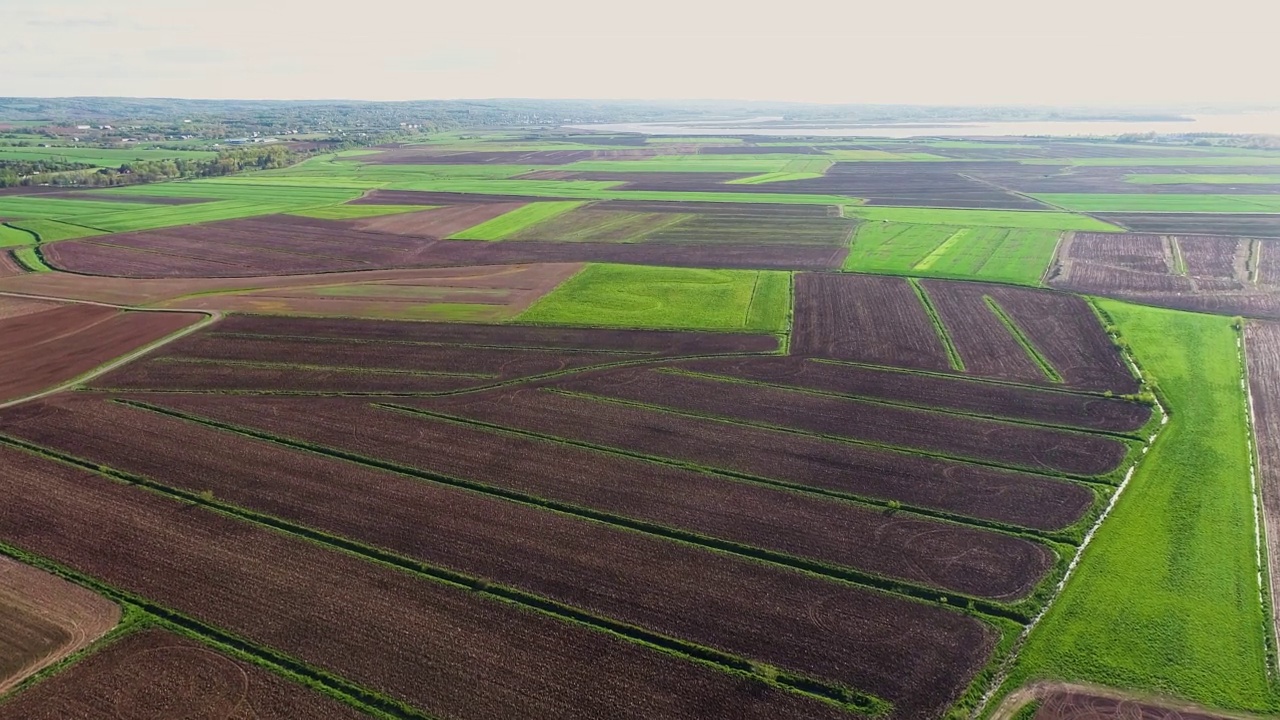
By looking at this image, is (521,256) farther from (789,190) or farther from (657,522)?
(789,190)

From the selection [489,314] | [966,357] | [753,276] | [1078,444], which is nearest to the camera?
[1078,444]

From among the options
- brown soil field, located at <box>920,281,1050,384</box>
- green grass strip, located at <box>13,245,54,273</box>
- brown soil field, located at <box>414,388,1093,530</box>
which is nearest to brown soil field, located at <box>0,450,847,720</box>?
brown soil field, located at <box>414,388,1093,530</box>

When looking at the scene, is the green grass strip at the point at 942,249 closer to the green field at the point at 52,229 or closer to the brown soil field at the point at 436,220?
the brown soil field at the point at 436,220

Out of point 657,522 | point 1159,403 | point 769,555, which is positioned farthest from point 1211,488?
point 657,522

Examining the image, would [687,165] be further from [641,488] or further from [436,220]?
[641,488]

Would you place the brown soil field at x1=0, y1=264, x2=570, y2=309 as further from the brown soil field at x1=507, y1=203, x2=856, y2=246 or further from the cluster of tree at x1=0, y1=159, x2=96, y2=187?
the cluster of tree at x1=0, y1=159, x2=96, y2=187

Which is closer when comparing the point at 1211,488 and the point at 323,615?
the point at 323,615
